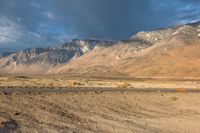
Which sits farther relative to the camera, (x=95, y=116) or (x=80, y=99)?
(x=80, y=99)

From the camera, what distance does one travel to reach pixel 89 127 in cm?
1919

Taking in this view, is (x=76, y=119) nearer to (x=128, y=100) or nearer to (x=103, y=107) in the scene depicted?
(x=103, y=107)

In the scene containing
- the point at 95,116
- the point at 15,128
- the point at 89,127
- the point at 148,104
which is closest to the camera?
the point at 15,128

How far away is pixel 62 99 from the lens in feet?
92.7

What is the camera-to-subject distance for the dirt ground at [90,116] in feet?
60.5

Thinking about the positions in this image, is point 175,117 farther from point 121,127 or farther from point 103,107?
point 121,127

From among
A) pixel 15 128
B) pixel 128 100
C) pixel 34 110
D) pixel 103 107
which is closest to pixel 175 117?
pixel 103 107

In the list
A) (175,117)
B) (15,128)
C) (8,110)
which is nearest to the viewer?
(15,128)

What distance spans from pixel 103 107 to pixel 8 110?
311 inches

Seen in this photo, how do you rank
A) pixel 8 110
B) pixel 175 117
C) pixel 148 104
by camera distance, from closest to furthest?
pixel 8 110 < pixel 175 117 < pixel 148 104

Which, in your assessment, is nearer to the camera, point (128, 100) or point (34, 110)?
point (34, 110)

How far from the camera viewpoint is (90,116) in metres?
22.7

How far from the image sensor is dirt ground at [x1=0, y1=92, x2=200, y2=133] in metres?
→ 18.4

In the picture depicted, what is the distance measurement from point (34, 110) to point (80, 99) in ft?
26.6
